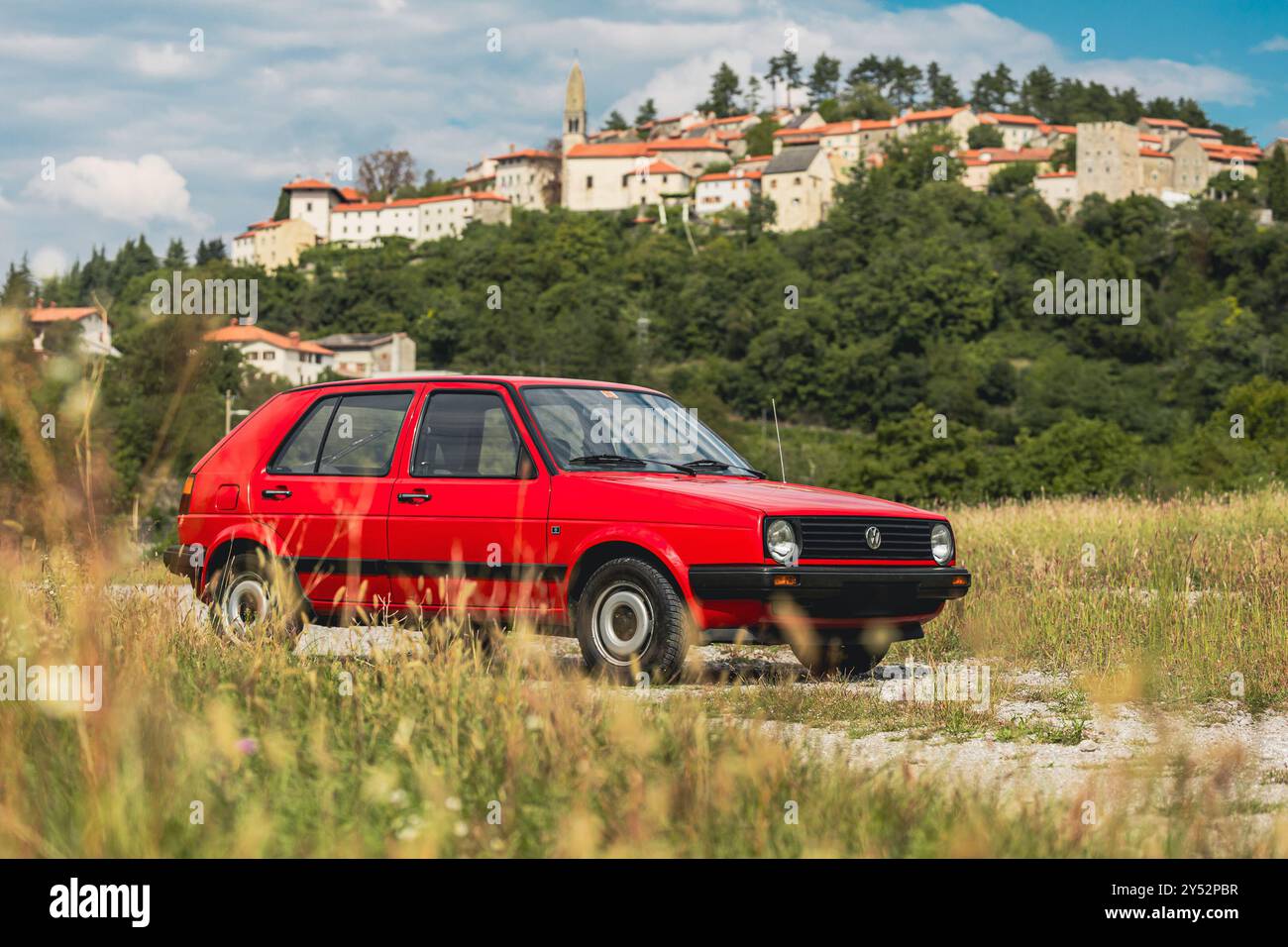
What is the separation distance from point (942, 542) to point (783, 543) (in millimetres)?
1371

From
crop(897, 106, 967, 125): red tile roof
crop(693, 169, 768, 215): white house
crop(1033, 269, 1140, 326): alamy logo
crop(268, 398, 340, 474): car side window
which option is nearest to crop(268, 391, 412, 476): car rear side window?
crop(268, 398, 340, 474): car side window

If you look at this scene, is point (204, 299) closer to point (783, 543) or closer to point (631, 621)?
Result: point (631, 621)

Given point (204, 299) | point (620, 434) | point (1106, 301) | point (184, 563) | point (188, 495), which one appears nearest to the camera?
point (620, 434)

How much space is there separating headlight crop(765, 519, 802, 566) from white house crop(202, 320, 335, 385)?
127547mm

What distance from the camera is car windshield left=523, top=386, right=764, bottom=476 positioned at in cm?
834

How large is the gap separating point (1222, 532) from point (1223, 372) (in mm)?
98978

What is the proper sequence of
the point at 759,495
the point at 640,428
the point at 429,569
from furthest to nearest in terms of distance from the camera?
the point at 640,428
the point at 429,569
the point at 759,495

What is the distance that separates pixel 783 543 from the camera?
7.62 meters

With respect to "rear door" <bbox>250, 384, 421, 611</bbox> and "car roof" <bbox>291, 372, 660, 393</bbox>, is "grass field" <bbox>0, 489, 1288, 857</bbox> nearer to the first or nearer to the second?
"rear door" <bbox>250, 384, 421, 611</bbox>

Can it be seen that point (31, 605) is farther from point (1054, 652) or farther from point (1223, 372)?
point (1223, 372)

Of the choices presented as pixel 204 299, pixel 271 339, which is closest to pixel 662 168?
pixel 271 339

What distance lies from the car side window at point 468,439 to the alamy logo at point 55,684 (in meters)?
3.42

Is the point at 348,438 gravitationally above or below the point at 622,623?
above
